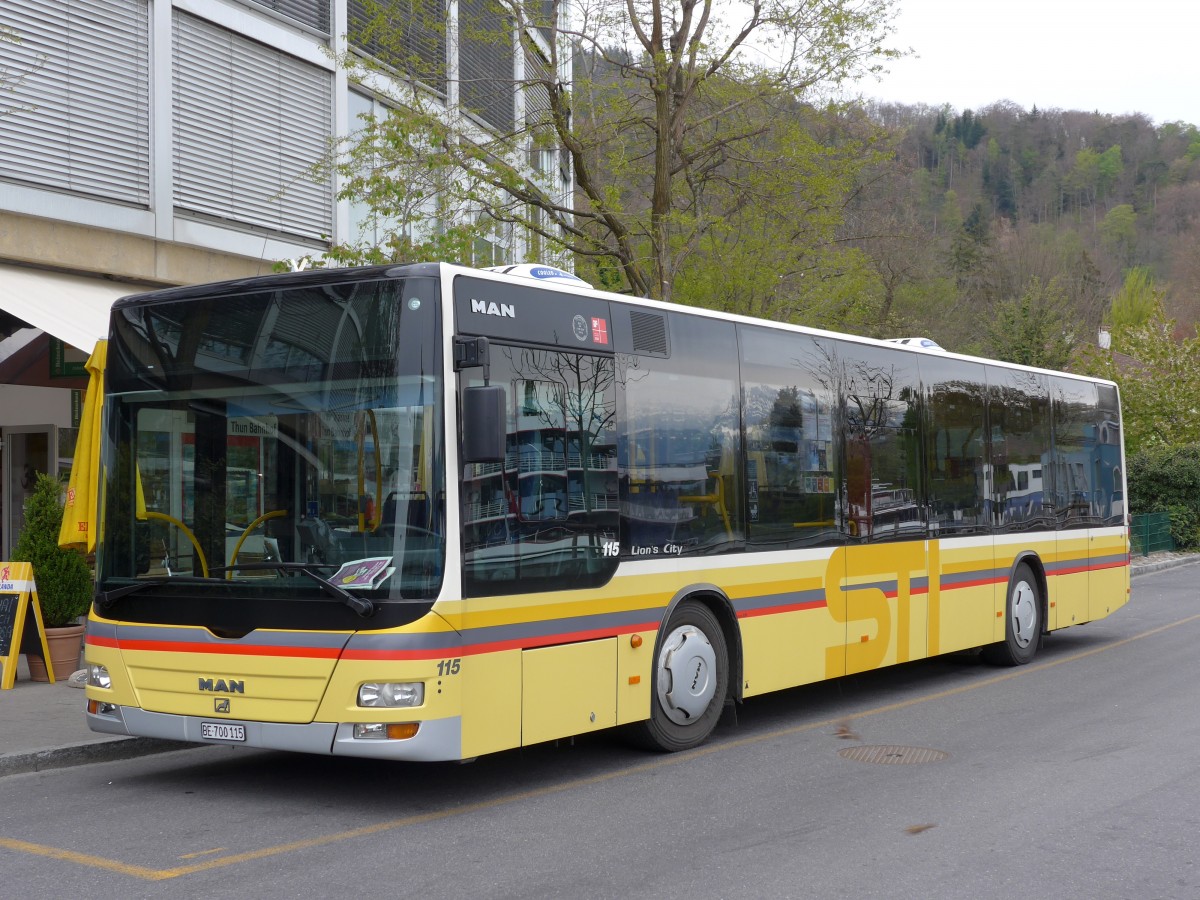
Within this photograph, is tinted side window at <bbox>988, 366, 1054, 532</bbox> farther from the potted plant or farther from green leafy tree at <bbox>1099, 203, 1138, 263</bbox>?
green leafy tree at <bbox>1099, 203, 1138, 263</bbox>

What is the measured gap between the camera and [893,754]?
8977 mm

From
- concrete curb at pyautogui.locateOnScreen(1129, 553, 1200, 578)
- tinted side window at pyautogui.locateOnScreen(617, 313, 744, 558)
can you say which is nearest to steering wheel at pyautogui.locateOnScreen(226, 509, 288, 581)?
tinted side window at pyautogui.locateOnScreen(617, 313, 744, 558)

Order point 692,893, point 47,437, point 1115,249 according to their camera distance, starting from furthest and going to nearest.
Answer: point 1115,249 → point 47,437 → point 692,893

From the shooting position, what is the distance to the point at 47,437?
52.1 ft

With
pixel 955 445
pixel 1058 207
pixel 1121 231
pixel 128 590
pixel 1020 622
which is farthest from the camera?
pixel 1058 207

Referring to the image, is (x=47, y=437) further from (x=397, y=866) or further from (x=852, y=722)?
(x=397, y=866)

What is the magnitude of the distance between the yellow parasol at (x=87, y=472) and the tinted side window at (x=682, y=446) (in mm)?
4315

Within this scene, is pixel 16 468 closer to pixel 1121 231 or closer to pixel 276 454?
pixel 276 454

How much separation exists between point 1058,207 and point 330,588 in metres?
83.3

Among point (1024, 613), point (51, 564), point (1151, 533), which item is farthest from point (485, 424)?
point (1151, 533)

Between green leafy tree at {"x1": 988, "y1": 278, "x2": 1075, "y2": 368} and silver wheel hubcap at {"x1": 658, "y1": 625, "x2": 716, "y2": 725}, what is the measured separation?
3659cm

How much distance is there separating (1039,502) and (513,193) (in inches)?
297

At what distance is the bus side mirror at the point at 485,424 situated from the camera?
707cm

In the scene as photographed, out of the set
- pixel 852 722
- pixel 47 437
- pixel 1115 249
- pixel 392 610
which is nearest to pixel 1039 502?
pixel 852 722
